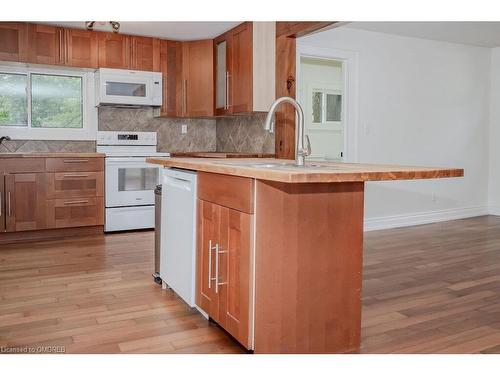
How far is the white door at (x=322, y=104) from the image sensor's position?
7.07 m

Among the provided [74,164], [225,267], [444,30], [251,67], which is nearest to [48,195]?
[74,164]

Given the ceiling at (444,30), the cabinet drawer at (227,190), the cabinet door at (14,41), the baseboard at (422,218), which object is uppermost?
the ceiling at (444,30)

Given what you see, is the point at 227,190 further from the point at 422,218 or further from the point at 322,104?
the point at 322,104

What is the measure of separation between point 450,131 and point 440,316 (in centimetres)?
400

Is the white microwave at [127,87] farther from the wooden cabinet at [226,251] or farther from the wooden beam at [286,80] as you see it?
the wooden cabinet at [226,251]

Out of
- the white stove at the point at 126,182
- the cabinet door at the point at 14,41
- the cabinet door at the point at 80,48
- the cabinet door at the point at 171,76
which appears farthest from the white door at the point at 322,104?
the cabinet door at the point at 14,41

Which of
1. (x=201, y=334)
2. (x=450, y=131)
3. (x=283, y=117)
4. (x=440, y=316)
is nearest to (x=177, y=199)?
(x=201, y=334)

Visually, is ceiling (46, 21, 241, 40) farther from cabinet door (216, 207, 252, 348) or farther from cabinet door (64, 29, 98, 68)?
cabinet door (216, 207, 252, 348)

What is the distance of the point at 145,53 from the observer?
5.28 meters

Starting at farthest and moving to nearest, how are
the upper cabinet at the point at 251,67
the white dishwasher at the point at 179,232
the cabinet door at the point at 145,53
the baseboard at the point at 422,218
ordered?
the baseboard at the point at 422,218, the cabinet door at the point at 145,53, the upper cabinet at the point at 251,67, the white dishwasher at the point at 179,232

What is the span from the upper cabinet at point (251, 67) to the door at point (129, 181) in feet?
3.68

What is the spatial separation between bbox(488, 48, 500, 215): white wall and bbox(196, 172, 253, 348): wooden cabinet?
537cm

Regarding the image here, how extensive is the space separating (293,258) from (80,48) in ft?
13.0

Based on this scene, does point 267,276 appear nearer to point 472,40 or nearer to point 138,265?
point 138,265
